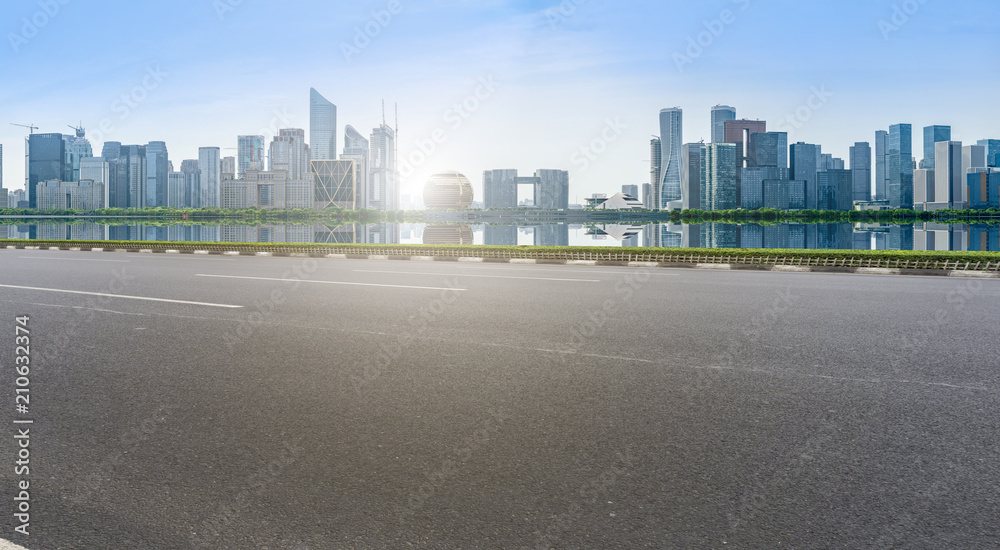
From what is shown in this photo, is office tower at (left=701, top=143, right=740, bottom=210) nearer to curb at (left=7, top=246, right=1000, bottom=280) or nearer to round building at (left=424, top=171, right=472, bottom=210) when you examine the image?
round building at (left=424, top=171, right=472, bottom=210)

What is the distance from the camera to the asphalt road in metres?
3.21

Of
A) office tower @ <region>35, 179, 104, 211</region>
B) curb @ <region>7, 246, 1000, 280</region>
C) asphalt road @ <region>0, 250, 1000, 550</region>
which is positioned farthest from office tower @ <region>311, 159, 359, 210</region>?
asphalt road @ <region>0, 250, 1000, 550</region>

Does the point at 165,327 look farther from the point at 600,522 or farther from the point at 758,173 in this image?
the point at 758,173

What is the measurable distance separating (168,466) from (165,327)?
17.4 ft

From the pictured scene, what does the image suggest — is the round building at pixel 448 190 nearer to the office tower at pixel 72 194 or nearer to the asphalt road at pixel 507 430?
the office tower at pixel 72 194

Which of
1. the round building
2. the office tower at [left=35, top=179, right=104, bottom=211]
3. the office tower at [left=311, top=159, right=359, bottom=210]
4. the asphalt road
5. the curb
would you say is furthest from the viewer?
the round building

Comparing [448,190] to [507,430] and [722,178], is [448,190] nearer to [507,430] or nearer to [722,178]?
[722,178]

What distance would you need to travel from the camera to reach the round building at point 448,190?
191875 mm

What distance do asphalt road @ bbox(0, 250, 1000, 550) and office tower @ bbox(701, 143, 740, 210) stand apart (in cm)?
18582

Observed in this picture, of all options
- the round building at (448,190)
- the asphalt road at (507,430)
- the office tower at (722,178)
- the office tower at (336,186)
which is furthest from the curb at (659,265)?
the office tower at (722,178)

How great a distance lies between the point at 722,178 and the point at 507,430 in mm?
195218

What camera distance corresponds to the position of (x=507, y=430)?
453cm

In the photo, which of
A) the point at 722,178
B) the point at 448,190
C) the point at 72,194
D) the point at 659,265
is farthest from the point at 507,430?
the point at 72,194

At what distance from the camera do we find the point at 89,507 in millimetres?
3412
